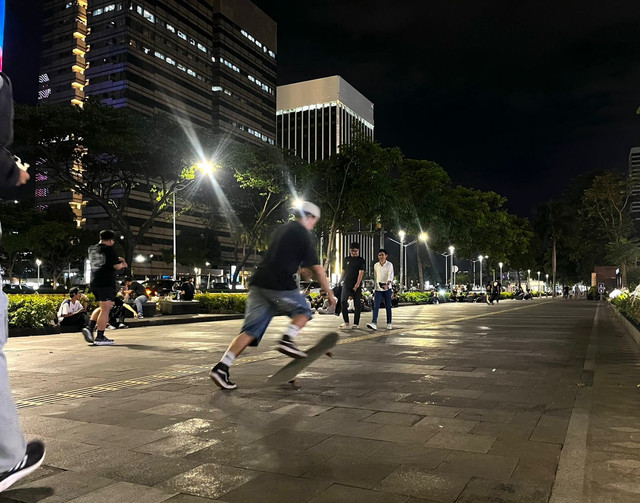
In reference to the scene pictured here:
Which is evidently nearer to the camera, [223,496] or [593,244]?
[223,496]

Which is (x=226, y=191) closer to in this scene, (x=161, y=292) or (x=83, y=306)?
(x=161, y=292)

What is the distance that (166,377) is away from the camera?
6238 millimetres

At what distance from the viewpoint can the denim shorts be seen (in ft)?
17.7

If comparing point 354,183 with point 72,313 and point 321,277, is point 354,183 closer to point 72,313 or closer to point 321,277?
point 72,313

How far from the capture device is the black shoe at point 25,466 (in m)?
2.59

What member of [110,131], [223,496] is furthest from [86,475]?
[110,131]

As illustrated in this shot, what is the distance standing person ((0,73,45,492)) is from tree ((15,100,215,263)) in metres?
25.9

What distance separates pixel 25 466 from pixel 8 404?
1.16ft

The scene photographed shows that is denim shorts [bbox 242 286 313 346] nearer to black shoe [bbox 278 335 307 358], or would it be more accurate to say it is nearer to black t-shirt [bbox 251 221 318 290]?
black t-shirt [bbox 251 221 318 290]

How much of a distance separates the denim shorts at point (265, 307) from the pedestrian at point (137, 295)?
11688 millimetres

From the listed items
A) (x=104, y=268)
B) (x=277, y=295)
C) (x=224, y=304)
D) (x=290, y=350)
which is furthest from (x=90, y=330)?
(x=224, y=304)

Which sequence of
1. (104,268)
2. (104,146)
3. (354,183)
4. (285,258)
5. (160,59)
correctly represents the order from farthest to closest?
1. (160,59)
2. (354,183)
3. (104,146)
4. (104,268)
5. (285,258)

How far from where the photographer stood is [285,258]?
5480 mm

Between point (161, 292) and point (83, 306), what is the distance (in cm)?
1860
